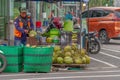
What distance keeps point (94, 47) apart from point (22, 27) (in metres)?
4.56

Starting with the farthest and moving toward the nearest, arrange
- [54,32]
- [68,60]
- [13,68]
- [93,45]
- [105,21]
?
[105,21]
[93,45]
[54,32]
[68,60]
[13,68]

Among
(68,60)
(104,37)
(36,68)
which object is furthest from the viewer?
(104,37)

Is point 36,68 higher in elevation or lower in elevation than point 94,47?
lower

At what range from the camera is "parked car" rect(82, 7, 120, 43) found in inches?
975

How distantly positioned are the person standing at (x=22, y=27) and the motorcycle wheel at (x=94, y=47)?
13.4ft

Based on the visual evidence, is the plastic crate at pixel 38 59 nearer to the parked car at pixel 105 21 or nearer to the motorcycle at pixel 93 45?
the motorcycle at pixel 93 45

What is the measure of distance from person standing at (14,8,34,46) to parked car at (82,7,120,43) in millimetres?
8749

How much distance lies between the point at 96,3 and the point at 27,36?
4571cm

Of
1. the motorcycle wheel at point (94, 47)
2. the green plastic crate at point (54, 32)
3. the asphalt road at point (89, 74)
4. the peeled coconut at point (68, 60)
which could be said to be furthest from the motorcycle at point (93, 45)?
the peeled coconut at point (68, 60)

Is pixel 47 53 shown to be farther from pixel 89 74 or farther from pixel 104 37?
pixel 104 37

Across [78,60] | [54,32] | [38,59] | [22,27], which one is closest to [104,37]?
[54,32]

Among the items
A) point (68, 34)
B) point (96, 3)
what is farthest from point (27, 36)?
point (96, 3)

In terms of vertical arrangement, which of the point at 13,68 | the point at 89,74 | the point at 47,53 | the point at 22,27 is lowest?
the point at 89,74

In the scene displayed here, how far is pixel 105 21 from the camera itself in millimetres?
25312
